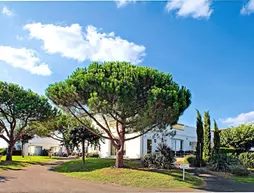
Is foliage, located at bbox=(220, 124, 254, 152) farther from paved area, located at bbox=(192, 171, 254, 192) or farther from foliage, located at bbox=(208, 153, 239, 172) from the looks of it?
paved area, located at bbox=(192, 171, 254, 192)

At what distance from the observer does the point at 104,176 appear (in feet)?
52.8

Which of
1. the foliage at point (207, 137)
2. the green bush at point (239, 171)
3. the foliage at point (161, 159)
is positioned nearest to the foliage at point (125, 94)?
the foliage at point (161, 159)

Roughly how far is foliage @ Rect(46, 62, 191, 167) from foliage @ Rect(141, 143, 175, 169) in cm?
304

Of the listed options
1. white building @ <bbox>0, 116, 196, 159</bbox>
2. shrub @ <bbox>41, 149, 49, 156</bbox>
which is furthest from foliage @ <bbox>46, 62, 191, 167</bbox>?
shrub @ <bbox>41, 149, 49, 156</bbox>

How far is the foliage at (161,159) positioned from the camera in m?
19.9

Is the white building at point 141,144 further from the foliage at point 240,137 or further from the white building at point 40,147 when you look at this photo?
the foliage at point 240,137

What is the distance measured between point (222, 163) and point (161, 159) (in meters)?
5.16

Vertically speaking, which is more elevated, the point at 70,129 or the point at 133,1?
the point at 133,1

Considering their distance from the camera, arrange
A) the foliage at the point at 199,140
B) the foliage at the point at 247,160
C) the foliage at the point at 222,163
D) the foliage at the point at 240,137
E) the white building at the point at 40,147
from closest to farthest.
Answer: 1. the foliage at the point at 222,163
2. the foliage at the point at 199,140
3. the foliage at the point at 247,160
4. the foliage at the point at 240,137
5. the white building at the point at 40,147

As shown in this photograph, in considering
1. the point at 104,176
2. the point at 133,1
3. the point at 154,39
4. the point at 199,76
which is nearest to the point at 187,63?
the point at 199,76

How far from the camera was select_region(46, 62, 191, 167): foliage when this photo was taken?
15.9 m

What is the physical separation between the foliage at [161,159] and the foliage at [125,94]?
A: 3.04 meters

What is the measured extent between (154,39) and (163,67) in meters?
3.31

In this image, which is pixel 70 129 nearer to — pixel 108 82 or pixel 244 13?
pixel 108 82
